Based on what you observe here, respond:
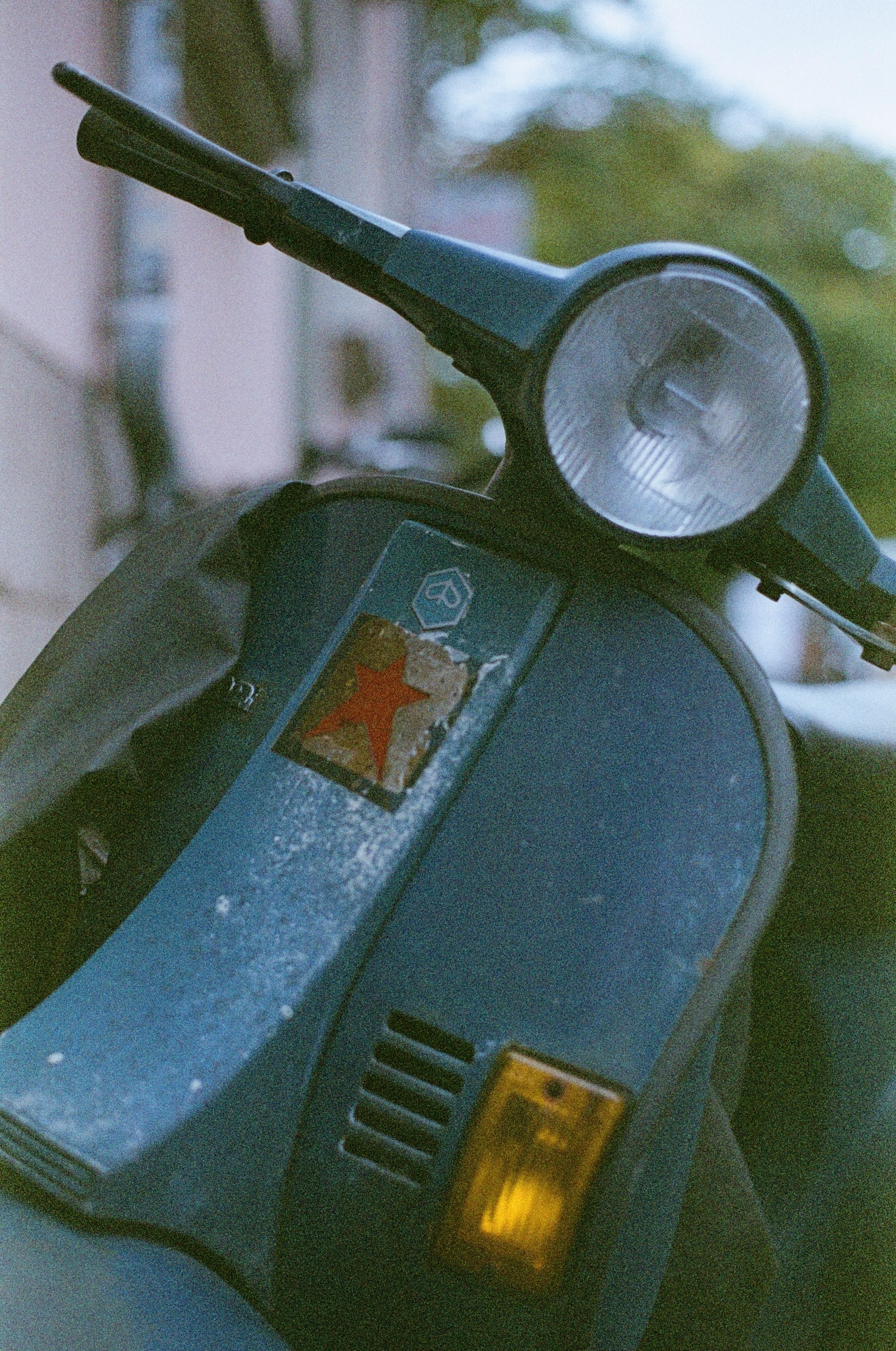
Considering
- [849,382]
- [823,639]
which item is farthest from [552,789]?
[849,382]

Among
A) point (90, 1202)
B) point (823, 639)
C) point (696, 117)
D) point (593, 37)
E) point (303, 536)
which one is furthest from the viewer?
point (696, 117)

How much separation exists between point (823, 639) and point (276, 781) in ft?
7.19

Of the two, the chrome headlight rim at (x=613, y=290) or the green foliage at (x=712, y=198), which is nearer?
the chrome headlight rim at (x=613, y=290)

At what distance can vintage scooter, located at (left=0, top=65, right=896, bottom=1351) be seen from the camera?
96 cm

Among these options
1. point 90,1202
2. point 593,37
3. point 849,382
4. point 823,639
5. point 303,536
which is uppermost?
point 593,37

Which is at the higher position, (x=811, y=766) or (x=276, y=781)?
(x=811, y=766)

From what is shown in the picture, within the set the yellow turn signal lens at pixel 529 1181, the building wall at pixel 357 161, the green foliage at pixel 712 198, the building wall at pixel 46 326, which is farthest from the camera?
the green foliage at pixel 712 198

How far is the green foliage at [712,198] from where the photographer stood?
2377 cm

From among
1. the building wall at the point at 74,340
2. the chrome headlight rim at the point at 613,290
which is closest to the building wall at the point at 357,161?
the building wall at the point at 74,340

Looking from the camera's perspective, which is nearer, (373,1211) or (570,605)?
(373,1211)

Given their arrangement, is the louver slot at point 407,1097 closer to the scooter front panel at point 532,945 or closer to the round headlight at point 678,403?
the scooter front panel at point 532,945

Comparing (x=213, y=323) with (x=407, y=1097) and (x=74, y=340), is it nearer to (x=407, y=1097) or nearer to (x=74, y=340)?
(x=74, y=340)

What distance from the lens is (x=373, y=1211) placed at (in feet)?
3.21

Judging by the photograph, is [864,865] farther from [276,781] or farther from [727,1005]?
[276,781]
